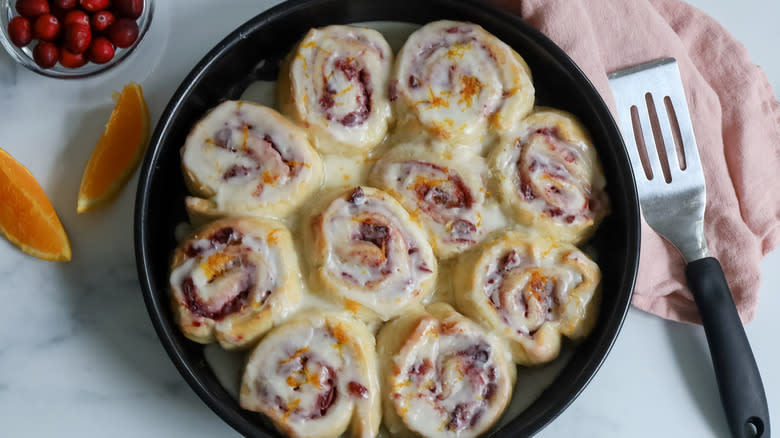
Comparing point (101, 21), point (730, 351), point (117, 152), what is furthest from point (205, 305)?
point (730, 351)

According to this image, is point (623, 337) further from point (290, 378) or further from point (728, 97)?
point (290, 378)

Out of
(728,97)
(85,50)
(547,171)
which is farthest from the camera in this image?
(728,97)

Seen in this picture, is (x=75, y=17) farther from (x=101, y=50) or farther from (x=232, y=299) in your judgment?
(x=232, y=299)

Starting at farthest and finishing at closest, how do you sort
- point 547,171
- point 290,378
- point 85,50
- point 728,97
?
point 728,97
point 85,50
point 547,171
point 290,378

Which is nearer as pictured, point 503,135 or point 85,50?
point 503,135

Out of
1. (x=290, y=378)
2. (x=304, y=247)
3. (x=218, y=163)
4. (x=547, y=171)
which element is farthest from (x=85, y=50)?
(x=547, y=171)

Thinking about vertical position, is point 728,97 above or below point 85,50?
below

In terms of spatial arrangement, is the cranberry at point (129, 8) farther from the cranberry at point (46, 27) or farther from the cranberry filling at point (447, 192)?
the cranberry filling at point (447, 192)
